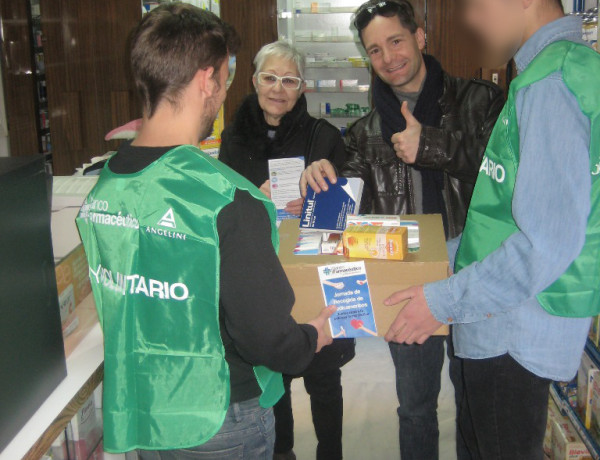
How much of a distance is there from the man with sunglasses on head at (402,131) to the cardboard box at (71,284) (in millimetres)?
697

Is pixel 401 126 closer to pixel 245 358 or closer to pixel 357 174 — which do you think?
pixel 357 174

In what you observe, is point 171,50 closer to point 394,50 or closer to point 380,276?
point 380,276

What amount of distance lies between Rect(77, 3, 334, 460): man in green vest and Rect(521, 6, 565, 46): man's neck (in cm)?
61

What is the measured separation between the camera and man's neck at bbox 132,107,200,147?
1155 mm

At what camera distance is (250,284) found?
42.8 inches

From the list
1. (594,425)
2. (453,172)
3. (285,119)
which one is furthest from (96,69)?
(594,425)

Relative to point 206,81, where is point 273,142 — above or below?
below

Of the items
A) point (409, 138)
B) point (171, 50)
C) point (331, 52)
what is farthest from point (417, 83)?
point (331, 52)

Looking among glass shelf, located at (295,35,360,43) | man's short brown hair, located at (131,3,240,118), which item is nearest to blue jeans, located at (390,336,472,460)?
man's short brown hair, located at (131,3,240,118)

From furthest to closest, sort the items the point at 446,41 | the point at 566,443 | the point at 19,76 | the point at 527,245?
the point at 19,76
the point at 446,41
the point at 566,443
the point at 527,245

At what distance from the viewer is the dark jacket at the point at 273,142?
2.46 metres

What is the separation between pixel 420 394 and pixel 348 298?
28.2 inches

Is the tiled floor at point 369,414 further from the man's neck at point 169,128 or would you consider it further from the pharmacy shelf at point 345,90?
the pharmacy shelf at point 345,90

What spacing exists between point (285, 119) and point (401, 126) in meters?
0.58
